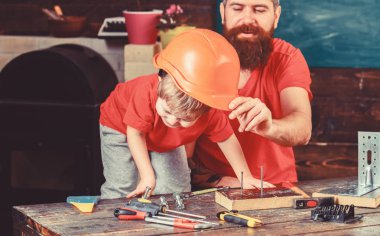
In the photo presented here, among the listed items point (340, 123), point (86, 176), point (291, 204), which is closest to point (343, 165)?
point (340, 123)

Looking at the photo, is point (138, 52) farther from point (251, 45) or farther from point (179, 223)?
point (179, 223)

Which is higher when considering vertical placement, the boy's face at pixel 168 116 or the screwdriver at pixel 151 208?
the boy's face at pixel 168 116

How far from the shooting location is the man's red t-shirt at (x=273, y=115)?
14.5ft

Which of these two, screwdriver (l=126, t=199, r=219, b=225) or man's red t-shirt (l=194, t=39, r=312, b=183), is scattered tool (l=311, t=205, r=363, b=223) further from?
man's red t-shirt (l=194, t=39, r=312, b=183)

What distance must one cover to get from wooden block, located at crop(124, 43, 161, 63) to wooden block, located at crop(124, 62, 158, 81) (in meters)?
0.03

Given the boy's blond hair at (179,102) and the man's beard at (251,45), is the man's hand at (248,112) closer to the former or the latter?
the boy's blond hair at (179,102)

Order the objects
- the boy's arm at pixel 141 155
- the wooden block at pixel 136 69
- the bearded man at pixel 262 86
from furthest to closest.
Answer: the wooden block at pixel 136 69 → the bearded man at pixel 262 86 → the boy's arm at pixel 141 155

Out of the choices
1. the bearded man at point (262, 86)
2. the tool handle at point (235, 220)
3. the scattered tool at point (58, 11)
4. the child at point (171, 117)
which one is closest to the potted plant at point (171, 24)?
the scattered tool at point (58, 11)

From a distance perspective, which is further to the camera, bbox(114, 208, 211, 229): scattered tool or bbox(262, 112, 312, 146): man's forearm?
bbox(262, 112, 312, 146): man's forearm

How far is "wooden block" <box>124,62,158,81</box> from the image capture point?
5.63 meters

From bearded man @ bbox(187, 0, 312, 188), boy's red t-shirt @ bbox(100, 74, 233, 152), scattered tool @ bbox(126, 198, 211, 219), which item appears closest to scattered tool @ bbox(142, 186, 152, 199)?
scattered tool @ bbox(126, 198, 211, 219)

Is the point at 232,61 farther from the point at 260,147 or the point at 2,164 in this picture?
the point at 2,164

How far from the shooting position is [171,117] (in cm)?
357

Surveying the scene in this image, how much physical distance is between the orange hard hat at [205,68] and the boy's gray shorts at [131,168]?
0.86m
